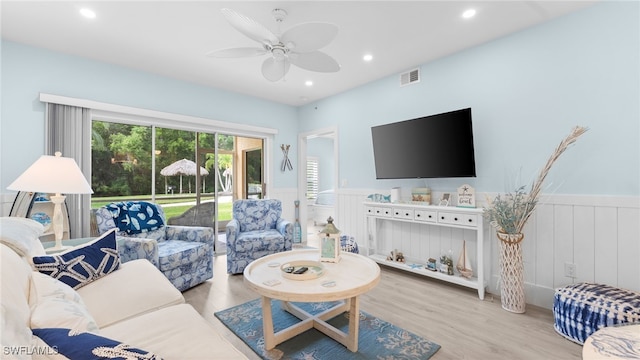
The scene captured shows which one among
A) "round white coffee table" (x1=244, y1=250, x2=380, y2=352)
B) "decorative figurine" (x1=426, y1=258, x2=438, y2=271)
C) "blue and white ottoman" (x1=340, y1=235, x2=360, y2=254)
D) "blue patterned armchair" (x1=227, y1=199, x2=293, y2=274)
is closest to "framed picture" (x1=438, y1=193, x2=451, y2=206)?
"decorative figurine" (x1=426, y1=258, x2=438, y2=271)

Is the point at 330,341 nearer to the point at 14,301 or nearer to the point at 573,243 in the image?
the point at 14,301

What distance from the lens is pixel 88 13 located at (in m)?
2.41

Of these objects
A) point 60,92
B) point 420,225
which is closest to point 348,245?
point 420,225

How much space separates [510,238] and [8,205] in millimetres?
4821

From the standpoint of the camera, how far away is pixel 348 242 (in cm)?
367

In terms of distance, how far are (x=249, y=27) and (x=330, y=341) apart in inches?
88.5

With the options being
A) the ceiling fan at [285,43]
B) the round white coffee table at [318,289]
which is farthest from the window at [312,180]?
the round white coffee table at [318,289]

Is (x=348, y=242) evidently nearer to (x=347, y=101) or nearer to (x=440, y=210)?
(x=440, y=210)

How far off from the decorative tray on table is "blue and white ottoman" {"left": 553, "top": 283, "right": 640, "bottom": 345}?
1.79 metres

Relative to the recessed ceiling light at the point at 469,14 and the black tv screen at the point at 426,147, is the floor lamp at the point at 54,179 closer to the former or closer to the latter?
the black tv screen at the point at 426,147

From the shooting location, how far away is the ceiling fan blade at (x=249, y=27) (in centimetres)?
175

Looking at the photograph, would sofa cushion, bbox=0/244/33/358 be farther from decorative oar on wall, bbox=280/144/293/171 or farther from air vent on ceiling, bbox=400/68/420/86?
decorative oar on wall, bbox=280/144/293/171

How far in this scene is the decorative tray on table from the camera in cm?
194

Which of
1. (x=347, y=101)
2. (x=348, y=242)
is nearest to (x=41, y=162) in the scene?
(x=348, y=242)
